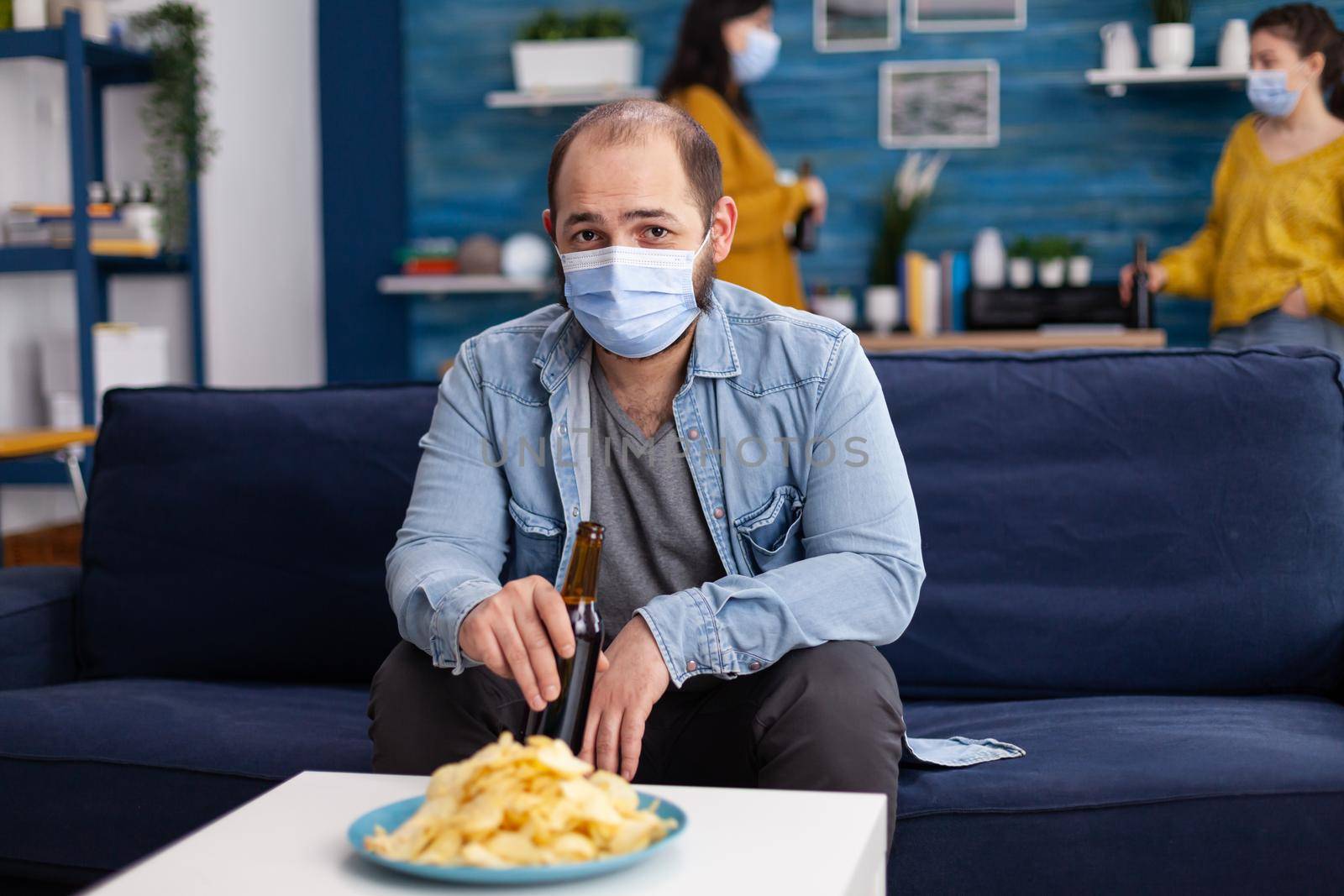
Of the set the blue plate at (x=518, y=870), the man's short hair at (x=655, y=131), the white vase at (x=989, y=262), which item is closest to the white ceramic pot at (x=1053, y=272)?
the white vase at (x=989, y=262)

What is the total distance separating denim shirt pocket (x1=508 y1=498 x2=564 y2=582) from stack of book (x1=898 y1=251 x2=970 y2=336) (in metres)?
3.20

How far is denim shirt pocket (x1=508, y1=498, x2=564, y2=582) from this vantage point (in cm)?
168

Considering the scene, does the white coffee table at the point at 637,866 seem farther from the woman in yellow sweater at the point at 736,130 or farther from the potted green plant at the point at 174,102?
the potted green plant at the point at 174,102

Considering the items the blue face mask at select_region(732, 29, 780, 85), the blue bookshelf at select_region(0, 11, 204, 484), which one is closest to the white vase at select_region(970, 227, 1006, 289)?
the blue face mask at select_region(732, 29, 780, 85)

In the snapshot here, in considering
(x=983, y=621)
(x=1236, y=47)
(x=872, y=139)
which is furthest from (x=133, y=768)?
(x=1236, y=47)

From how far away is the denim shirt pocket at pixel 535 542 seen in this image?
1684mm

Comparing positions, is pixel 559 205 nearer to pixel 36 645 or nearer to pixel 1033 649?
pixel 1033 649

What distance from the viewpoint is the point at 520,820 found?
0.96 m

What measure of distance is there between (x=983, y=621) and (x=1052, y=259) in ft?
9.89

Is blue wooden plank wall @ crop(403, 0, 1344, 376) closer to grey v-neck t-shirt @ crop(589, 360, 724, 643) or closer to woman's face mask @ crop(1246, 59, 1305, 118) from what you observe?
woman's face mask @ crop(1246, 59, 1305, 118)

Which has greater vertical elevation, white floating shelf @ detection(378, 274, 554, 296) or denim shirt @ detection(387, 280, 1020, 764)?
white floating shelf @ detection(378, 274, 554, 296)

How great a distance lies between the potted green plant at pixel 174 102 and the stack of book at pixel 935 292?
2.41 m

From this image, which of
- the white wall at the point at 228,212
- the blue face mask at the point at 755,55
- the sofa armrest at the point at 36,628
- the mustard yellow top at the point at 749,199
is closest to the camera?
the sofa armrest at the point at 36,628

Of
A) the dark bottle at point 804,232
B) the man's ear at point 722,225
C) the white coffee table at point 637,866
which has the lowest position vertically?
the white coffee table at point 637,866
